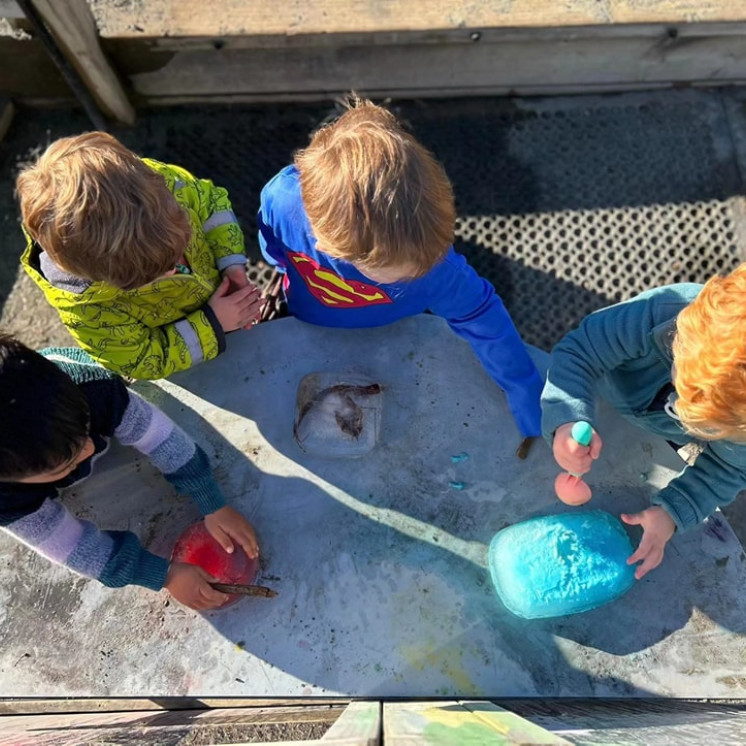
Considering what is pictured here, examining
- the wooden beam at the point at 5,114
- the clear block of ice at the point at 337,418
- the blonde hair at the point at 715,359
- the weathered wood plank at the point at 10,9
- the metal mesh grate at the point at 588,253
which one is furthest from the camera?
the wooden beam at the point at 5,114

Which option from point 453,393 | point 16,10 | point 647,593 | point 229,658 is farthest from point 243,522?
point 16,10

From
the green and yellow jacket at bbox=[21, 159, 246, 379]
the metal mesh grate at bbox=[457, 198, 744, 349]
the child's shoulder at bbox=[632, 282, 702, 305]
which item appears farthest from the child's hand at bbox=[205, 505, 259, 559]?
the metal mesh grate at bbox=[457, 198, 744, 349]

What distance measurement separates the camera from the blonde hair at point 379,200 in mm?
1063

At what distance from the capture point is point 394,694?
119 cm

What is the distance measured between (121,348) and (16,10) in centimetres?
112

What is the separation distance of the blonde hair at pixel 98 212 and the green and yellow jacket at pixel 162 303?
0.08 meters

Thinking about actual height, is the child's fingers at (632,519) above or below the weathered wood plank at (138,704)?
above

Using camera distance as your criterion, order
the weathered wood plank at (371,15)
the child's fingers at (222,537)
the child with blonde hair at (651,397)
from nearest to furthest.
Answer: the child with blonde hair at (651,397) < the child's fingers at (222,537) < the weathered wood plank at (371,15)

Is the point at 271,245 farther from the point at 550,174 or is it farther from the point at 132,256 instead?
the point at 550,174

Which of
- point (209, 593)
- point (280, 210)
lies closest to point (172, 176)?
point (280, 210)

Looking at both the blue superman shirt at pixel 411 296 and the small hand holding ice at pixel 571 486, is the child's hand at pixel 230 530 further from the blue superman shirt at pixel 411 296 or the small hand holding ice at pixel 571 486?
the small hand holding ice at pixel 571 486

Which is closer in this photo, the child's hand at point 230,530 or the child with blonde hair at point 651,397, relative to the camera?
the child with blonde hair at point 651,397

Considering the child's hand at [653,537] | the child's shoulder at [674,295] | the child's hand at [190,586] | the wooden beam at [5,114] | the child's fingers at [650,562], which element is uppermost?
the wooden beam at [5,114]

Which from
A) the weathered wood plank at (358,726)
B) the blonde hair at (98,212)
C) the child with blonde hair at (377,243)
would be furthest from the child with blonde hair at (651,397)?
the blonde hair at (98,212)
